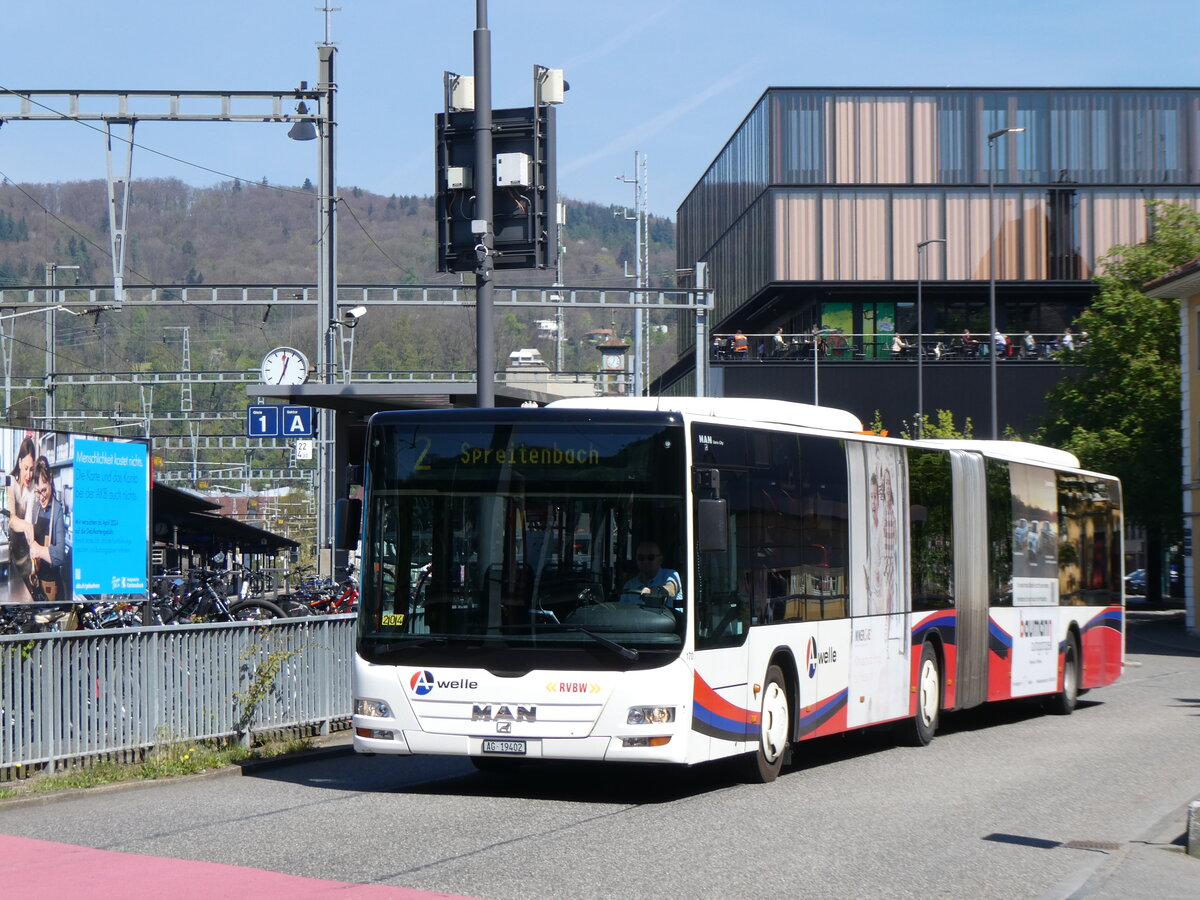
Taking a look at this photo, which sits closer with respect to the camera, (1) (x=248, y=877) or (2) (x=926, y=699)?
(1) (x=248, y=877)

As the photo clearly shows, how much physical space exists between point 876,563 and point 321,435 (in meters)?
17.5

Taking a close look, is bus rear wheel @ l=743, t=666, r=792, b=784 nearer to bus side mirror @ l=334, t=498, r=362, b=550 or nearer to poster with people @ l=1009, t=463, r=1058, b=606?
bus side mirror @ l=334, t=498, r=362, b=550

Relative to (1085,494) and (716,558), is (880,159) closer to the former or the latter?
(1085,494)

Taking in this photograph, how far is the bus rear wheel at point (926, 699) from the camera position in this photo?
15.7 metres

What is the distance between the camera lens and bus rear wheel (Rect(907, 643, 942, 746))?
15.7 meters

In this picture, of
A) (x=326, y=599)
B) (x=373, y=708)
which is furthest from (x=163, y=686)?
(x=326, y=599)

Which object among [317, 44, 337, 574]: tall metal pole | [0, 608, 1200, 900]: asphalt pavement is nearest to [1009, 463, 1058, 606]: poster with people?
[0, 608, 1200, 900]: asphalt pavement

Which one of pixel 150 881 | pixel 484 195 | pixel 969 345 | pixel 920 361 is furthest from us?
pixel 969 345

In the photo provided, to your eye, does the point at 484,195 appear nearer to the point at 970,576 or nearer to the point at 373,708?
the point at 970,576

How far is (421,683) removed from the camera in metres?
11.4

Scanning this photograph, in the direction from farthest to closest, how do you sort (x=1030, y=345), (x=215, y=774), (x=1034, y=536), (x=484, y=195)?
(x=1030, y=345), (x=1034, y=536), (x=484, y=195), (x=215, y=774)

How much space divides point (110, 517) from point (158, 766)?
15.3 feet

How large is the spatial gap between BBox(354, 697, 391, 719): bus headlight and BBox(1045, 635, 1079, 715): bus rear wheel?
1059 centimetres

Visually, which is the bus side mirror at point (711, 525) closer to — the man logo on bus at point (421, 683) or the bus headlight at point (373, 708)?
the man logo on bus at point (421, 683)
